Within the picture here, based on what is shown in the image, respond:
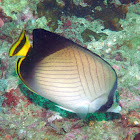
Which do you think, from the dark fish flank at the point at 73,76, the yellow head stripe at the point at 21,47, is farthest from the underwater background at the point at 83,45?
the yellow head stripe at the point at 21,47

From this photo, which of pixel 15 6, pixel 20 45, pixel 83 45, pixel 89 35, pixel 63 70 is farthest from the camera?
pixel 15 6

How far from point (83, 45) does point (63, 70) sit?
235 centimetres

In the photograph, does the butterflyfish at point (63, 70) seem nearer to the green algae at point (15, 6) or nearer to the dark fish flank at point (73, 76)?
the dark fish flank at point (73, 76)

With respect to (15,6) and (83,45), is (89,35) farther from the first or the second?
(15,6)

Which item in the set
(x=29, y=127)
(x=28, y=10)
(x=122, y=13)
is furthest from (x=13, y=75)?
(x=122, y=13)

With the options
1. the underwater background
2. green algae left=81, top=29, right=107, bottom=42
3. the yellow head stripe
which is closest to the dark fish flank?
the yellow head stripe

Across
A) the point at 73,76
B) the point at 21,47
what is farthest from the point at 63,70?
the point at 21,47

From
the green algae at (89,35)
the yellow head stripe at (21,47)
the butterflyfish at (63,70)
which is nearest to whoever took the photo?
the yellow head stripe at (21,47)

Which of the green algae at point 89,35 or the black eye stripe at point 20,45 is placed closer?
the black eye stripe at point 20,45

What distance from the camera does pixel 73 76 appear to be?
5.71 feet

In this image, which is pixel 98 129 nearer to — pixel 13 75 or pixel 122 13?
pixel 13 75

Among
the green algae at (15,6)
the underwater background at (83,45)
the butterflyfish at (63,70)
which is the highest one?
the butterflyfish at (63,70)

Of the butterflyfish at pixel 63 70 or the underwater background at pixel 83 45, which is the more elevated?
the butterflyfish at pixel 63 70

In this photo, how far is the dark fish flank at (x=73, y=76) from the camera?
171 cm
